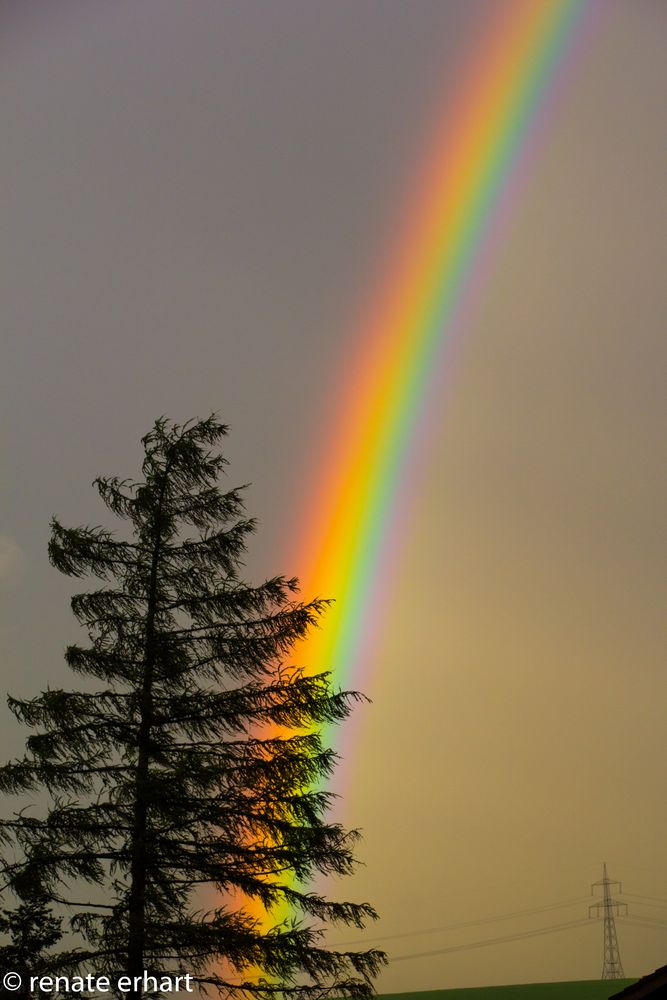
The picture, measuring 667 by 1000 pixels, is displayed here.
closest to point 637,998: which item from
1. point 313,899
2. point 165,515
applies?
point 313,899

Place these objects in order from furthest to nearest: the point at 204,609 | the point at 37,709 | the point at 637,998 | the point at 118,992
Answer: the point at 204,609, the point at 37,709, the point at 118,992, the point at 637,998

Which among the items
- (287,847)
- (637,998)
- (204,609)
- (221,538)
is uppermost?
(221,538)

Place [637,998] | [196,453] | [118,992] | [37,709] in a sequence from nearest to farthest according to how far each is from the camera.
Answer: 1. [637,998]
2. [118,992]
3. [37,709]
4. [196,453]

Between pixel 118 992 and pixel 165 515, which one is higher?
pixel 165 515

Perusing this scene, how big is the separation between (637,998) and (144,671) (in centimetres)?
775

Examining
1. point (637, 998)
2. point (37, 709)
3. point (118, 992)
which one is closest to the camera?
point (637, 998)

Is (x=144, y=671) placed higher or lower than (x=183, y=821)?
higher

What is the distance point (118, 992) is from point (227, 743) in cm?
347

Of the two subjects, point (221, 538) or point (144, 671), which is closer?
A: point (144, 671)

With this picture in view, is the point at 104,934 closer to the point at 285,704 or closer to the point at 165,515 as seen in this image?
the point at 285,704

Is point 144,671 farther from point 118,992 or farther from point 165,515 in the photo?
point 118,992

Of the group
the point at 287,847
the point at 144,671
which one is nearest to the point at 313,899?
the point at 287,847

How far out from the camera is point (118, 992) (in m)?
13.7

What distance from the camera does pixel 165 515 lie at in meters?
16.2
